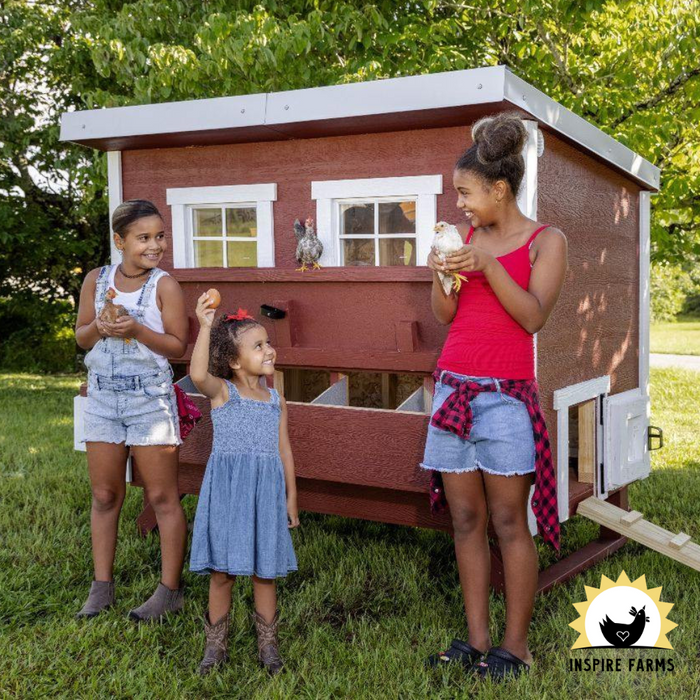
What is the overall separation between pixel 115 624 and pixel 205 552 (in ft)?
2.05

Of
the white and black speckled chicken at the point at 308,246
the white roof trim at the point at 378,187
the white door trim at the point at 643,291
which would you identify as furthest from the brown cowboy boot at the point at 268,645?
the white door trim at the point at 643,291

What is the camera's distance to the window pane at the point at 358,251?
3.74 m

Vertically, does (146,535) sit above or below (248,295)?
below

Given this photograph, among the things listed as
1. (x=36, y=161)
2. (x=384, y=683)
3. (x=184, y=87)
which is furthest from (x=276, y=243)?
(x=36, y=161)

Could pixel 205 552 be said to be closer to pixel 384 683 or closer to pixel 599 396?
pixel 384 683

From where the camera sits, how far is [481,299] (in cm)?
278

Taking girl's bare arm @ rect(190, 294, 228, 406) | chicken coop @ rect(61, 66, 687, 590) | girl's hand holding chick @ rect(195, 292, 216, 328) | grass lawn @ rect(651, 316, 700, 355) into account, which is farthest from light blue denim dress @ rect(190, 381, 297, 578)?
grass lawn @ rect(651, 316, 700, 355)

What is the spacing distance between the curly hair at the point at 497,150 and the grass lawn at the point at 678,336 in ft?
50.1

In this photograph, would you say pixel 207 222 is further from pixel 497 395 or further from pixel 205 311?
pixel 497 395

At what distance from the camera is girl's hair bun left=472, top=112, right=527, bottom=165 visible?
266 centimetres

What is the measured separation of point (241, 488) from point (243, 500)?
41mm

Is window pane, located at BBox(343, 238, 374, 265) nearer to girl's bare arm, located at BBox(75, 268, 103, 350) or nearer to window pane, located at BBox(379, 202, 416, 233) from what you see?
window pane, located at BBox(379, 202, 416, 233)

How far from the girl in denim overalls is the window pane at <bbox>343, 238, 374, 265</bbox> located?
0.83m

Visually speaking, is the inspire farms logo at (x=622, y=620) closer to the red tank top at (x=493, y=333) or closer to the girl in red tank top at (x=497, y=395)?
the girl in red tank top at (x=497, y=395)
